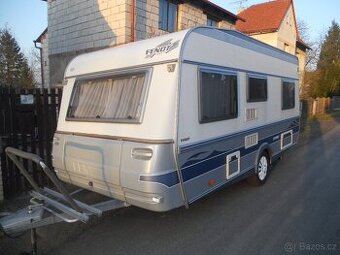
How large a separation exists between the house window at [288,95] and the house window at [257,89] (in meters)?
1.39

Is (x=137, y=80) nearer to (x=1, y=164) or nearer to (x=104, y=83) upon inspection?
(x=104, y=83)

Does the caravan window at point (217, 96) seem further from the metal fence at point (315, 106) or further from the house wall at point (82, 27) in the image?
the metal fence at point (315, 106)

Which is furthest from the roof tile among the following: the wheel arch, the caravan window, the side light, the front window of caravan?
the side light

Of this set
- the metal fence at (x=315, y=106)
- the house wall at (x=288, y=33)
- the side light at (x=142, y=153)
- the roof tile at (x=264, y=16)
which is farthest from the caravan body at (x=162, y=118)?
the house wall at (x=288, y=33)

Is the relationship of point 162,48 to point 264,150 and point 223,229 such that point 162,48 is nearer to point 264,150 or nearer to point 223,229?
point 223,229

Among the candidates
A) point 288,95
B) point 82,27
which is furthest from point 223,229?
point 82,27

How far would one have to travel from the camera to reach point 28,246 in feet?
14.5

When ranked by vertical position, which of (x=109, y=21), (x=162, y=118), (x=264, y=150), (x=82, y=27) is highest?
(x=82, y=27)

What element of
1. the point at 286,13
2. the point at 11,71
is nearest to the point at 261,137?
the point at 286,13

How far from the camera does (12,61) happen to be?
42.0 metres

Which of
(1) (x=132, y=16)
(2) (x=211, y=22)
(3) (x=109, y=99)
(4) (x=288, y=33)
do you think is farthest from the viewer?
(4) (x=288, y=33)

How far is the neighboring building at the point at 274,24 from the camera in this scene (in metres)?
27.4

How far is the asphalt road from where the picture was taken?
427cm

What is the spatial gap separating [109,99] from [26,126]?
2429 millimetres
